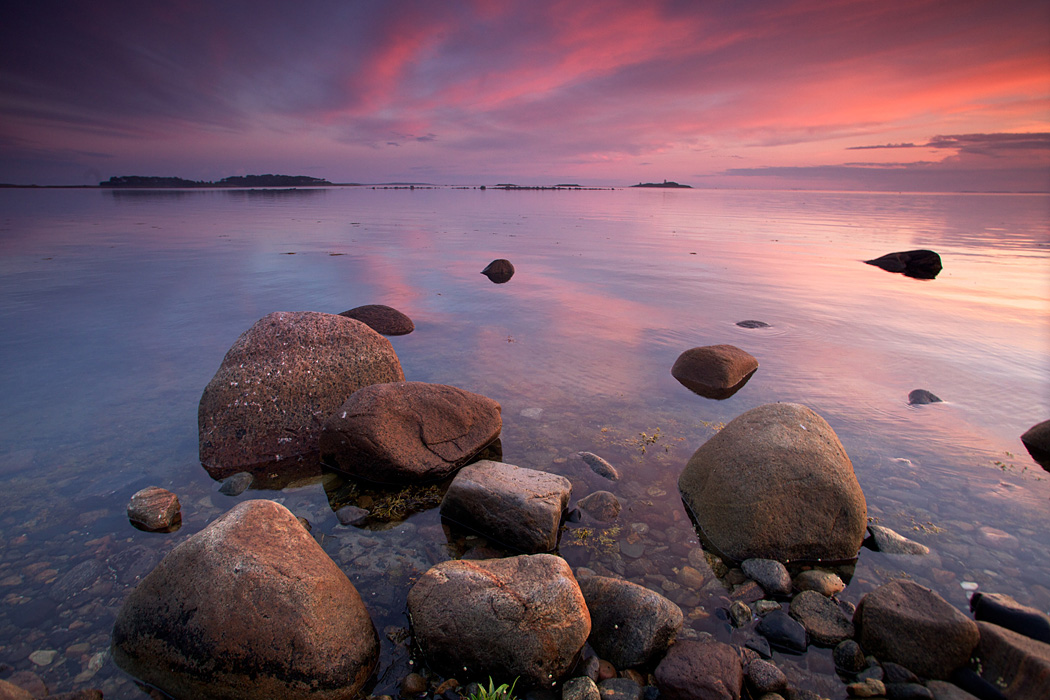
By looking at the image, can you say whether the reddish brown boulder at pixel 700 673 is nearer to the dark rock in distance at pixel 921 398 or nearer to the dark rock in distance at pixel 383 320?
the dark rock in distance at pixel 921 398

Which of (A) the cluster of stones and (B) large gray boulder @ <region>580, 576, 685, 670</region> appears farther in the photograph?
(B) large gray boulder @ <region>580, 576, 685, 670</region>

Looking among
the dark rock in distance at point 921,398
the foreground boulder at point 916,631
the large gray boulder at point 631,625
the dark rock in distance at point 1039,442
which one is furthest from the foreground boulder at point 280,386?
the dark rock in distance at point 1039,442

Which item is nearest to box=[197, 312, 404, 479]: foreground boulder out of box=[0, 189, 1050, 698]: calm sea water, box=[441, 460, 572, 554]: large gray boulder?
box=[0, 189, 1050, 698]: calm sea water

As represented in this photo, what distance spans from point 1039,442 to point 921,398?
182 cm

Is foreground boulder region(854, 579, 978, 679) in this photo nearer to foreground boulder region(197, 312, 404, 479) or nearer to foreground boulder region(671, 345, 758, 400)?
foreground boulder region(671, 345, 758, 400)

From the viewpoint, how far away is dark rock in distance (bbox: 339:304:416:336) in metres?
13.0

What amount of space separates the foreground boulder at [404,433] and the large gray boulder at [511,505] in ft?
3.11

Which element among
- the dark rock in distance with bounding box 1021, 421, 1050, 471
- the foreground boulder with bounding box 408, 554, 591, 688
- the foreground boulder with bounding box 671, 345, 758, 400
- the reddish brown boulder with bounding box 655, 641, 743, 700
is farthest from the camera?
the foreground boulder with bounding box 671, 345, 758, 400

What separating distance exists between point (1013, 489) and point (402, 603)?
24.5ft

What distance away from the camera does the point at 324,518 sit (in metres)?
5.59

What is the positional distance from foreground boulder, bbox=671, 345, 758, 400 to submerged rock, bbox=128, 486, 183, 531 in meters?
8.21

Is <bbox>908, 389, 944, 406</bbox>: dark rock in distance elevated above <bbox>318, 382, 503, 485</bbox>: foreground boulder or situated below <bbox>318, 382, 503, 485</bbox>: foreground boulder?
below

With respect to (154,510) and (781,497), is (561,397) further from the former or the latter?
(154,510)

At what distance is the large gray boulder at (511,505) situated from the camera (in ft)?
16.3
